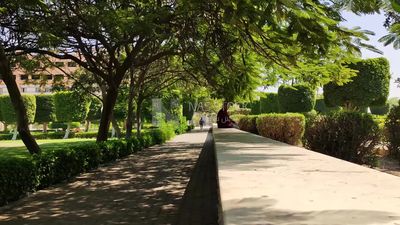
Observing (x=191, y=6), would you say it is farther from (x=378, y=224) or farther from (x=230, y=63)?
(x=378, y=224)

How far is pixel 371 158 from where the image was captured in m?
13.8

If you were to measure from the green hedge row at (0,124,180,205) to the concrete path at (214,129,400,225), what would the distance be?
560 cm

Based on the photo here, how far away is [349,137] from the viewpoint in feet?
44.5

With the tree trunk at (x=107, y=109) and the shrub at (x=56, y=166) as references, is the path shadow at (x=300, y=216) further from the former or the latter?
the tree trunk at (x=107, y=109)

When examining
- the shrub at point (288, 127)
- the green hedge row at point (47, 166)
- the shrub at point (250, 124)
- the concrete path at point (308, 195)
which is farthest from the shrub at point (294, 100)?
the concrete path at point (308, 195)

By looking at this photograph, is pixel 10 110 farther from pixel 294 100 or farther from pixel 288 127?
pixel 288 127

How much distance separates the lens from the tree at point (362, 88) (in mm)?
28556

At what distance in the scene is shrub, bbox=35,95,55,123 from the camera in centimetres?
5781

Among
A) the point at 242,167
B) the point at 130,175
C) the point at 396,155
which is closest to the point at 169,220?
the point at 242,167

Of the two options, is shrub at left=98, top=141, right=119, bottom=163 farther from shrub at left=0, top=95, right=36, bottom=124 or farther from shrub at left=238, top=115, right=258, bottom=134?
shrub at left=0, top=95, right=36, bottom=124

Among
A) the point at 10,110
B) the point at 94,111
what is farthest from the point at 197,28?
the point at 94,111

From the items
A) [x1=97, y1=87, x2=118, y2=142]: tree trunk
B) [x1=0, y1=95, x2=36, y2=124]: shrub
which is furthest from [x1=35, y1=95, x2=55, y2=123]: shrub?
[x1=97, y1=87, x2=118, y2=142]: tree trunk

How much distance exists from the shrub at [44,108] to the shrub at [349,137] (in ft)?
159

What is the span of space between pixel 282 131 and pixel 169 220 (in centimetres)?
1241
